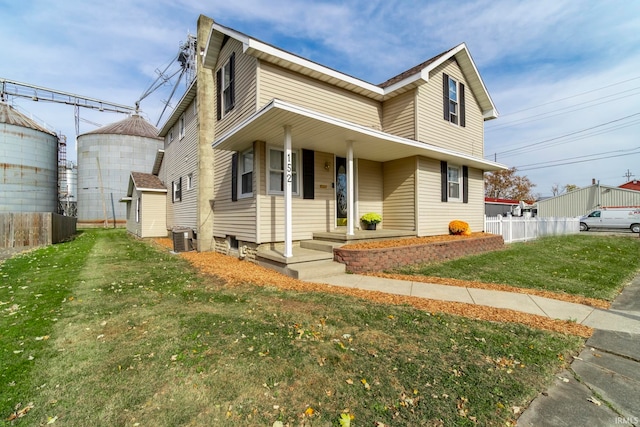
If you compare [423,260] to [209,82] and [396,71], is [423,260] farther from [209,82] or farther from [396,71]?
[209,82]

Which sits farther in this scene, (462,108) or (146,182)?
(146,182)

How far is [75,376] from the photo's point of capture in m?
2.48

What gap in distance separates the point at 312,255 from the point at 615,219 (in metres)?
26.9

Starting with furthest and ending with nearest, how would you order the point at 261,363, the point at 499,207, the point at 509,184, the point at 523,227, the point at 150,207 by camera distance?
the point at 509,184 → the point at 499,207 → the point at 150,207 → the point at 523,227 → the point at 261,363

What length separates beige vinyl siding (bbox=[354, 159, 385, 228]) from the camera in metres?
9.88

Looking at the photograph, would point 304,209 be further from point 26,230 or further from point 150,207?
point 26,230

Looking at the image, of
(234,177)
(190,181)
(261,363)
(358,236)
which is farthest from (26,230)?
(261,363)

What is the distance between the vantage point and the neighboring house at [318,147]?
25.4 feet

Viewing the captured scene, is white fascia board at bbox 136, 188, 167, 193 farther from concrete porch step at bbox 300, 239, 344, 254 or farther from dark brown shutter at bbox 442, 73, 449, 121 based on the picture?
dark brown shutter at bbox 442, 73, 449, 121

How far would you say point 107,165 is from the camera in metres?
27.5

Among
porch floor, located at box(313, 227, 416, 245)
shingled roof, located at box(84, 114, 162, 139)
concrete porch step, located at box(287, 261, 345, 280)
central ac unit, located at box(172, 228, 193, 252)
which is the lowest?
concrete porch step, located at box(287, 261, 345, 280)

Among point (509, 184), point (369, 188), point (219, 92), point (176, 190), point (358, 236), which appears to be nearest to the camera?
point (358, 236)

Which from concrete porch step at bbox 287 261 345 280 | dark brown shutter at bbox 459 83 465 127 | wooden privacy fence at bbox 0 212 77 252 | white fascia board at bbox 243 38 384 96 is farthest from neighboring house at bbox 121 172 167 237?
dark brown shutter at bbox 459 83 465 127

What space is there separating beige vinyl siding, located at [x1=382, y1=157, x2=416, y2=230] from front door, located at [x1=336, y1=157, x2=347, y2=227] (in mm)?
1873
